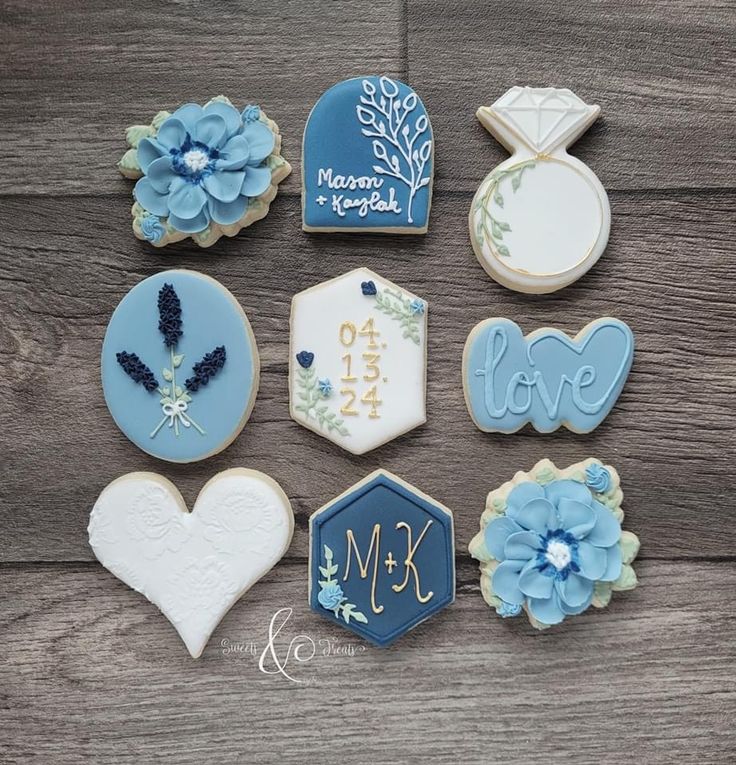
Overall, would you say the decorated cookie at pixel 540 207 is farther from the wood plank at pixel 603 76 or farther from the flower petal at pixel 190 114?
the flower petal at pixel 190 114

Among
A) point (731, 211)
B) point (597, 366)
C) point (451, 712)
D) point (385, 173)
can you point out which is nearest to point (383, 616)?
point (451, 712)

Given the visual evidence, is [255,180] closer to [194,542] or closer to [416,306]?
[416,306]

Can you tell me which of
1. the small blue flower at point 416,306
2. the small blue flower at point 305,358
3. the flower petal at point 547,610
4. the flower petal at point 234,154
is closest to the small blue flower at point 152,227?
the flower petal at point 234,154

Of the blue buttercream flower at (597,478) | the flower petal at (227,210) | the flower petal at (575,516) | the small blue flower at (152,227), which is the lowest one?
the flower petal at (575,516)

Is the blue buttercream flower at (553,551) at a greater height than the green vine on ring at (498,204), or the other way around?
the green vine on ring at (498,204)

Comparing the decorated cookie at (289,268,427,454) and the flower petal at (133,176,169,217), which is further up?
the flower petal at (133,176,169,217)

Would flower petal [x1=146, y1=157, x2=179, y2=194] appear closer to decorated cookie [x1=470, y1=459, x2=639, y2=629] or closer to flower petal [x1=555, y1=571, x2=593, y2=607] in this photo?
decorated cookie [x1=470, y1=459, x2=639, y2=629]

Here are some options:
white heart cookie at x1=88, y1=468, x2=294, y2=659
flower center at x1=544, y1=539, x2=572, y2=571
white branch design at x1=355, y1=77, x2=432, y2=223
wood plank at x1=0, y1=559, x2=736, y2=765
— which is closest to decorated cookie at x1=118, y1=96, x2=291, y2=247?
white branch design at x1=355, y1=77, x2=432, y2=223
